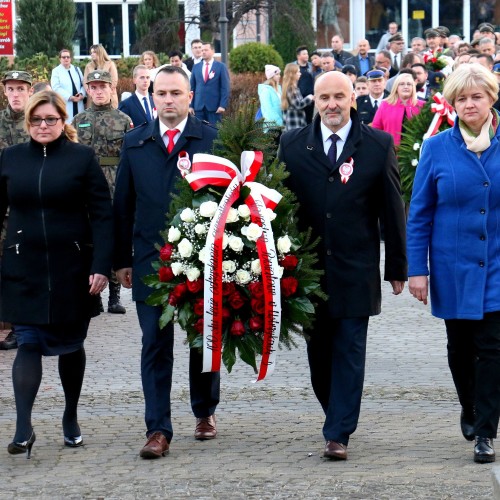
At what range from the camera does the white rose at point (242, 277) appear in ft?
22.2

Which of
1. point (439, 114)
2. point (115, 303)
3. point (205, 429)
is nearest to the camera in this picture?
point (205, 429)

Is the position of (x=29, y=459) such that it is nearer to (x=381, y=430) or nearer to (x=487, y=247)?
(x=381, y=430)

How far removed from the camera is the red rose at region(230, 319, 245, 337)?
22.2ft

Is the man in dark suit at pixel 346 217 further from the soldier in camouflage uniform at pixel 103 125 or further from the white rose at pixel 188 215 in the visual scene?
the soldier in camouflage uniform at pixel 103 125

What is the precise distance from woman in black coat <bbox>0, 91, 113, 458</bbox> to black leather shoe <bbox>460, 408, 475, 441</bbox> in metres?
2.08

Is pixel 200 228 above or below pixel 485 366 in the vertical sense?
above

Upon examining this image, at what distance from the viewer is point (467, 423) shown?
286 inches

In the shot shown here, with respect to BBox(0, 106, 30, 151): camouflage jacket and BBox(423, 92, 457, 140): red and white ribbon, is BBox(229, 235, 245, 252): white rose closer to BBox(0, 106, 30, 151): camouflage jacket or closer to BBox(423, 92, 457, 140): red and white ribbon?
BBox(0, 106, 30, 151): camouflage jacket

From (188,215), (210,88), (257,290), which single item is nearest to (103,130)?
(188,215)

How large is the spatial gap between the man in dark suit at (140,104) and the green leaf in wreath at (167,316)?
799cm

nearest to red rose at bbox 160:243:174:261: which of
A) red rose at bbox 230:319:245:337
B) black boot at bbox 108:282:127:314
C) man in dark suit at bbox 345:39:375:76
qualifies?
red rose at bbox 230:319:245:337

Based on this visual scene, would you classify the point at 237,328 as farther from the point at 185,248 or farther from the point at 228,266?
the point at 185,248

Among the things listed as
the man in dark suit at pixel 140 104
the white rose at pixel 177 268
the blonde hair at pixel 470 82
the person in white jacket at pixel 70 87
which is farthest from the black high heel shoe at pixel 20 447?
the person in white jacket at pixel 70 87

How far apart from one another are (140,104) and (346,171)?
8237mm
